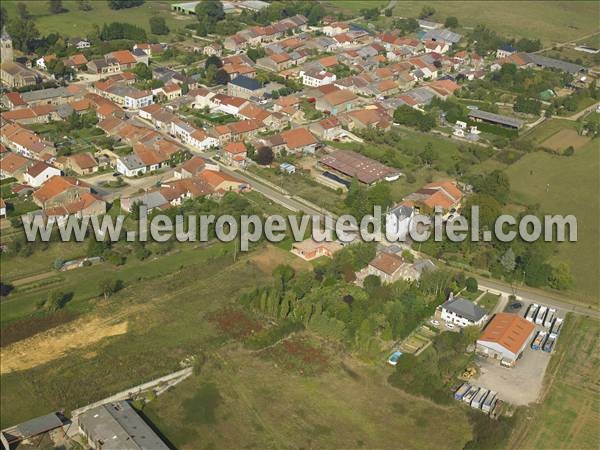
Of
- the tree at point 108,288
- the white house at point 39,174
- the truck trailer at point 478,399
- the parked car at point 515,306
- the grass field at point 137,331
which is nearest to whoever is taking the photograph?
the grass field at point 137,331

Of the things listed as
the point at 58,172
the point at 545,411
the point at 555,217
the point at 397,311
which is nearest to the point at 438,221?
the point at 555,217

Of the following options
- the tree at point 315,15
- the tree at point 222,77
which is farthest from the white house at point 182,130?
the tree at point 315,15

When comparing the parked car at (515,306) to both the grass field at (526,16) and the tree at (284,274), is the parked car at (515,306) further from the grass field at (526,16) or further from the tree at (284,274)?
the grass field at (526,16)

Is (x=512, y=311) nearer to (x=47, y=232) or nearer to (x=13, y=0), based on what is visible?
(x=47, y=232)

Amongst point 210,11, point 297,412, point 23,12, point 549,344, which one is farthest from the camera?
point 210,11

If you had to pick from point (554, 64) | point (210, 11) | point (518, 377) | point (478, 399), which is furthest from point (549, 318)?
point (210, 11)

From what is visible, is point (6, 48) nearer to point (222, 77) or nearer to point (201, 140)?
point (222, 77)
